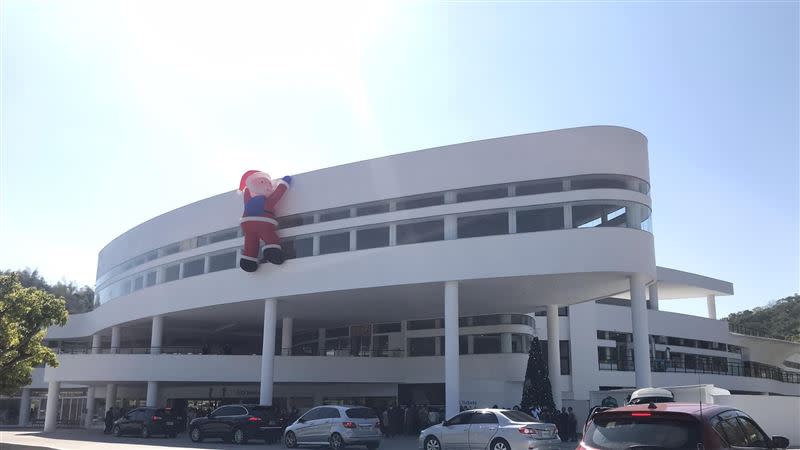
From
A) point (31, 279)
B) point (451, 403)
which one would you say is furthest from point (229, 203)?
point (31, 279)

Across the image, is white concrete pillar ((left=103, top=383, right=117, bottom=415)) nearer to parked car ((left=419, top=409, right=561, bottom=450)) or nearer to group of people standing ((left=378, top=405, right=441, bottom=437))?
group of people standing ((left=378, top=405, right=441, bottom=437))

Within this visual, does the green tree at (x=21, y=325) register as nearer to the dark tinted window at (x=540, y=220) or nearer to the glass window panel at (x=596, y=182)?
the dark tinted window at (x=540, y=220)

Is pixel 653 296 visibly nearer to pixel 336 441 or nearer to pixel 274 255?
pixel 274 255

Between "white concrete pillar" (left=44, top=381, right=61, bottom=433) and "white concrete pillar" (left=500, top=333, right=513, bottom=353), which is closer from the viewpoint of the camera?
"white concrete pillar" (left=500, top=333, right=513, bottom=353)

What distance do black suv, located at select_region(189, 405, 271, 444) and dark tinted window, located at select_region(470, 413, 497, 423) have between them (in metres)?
10.3

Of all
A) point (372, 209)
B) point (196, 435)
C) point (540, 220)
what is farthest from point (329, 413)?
point (540, 220)

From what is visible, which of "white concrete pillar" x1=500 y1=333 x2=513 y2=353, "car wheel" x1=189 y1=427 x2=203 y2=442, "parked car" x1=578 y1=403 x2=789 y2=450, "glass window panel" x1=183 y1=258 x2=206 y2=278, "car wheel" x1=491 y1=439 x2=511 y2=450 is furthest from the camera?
"white concrete pillar" x1=500 y1=333 x2=513 y2=353

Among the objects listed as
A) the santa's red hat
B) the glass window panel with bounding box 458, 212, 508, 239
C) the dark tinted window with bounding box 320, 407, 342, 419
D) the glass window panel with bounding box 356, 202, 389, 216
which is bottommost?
the dark tinted window with bounding box 320, 407, 342, 419

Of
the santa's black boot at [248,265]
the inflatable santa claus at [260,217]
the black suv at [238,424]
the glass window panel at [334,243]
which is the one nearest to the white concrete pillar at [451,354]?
the glass window panel at [334,243]

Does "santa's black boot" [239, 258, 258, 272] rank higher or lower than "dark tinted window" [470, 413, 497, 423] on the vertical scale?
higher

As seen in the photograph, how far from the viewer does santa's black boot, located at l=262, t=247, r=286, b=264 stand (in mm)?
31216

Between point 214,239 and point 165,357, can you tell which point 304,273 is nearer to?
point 214,239

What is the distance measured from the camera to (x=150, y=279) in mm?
40156

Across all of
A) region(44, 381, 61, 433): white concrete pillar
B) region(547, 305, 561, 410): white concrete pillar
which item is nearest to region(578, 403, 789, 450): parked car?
region(547, 305, 561, 410): white concrete pillar
